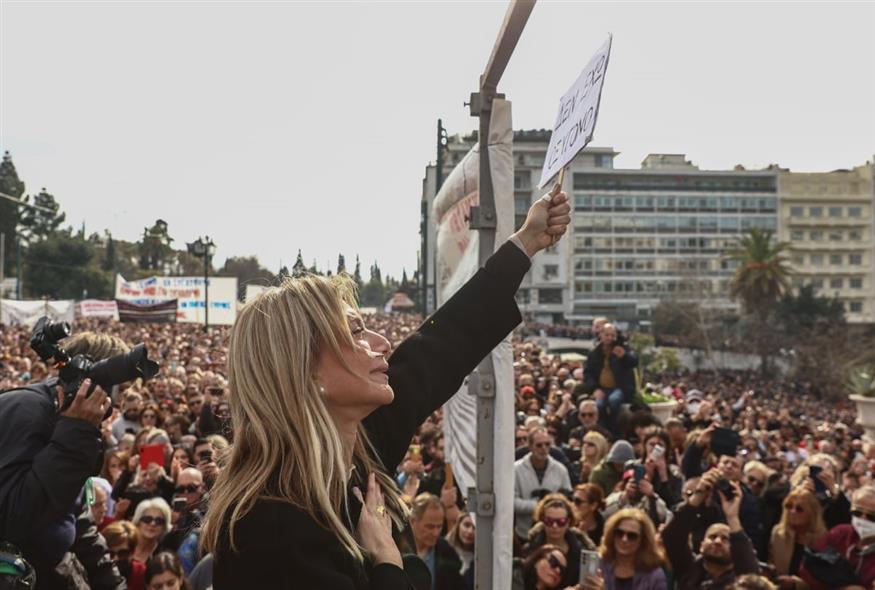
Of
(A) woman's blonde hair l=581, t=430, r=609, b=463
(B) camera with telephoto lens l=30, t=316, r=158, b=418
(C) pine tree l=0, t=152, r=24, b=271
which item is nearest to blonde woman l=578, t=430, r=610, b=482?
(A) woman's blonde hair l=581, t=430, r=609, b=463

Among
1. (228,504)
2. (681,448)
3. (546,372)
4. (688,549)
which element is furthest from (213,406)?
(546,372)

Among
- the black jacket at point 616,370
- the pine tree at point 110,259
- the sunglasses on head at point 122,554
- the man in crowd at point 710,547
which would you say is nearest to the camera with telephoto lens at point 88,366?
the sunglasses on head at point 122,554

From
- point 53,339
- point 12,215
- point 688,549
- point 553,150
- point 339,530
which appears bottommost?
point 688,549

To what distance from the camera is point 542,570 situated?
5.21 m

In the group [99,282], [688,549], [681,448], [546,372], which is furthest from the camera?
[99,282]

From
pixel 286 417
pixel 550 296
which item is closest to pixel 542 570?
pixel 286 417

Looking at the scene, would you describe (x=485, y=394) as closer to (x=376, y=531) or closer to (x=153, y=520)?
(x=376, y=531)

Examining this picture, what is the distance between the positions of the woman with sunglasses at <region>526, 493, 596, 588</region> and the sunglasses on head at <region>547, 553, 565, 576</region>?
0.94ft

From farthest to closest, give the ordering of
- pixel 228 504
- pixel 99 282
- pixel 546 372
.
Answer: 1. pixel 99 282
2. pixel 546 372
3. pixel 228 504

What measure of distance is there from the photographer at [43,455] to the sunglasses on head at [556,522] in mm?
3451

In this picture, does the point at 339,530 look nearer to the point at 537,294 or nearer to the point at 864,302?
the point at 537,294

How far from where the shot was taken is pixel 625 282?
99.7m

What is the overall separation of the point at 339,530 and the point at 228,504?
8.8 inches

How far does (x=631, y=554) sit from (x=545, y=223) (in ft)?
10.5
